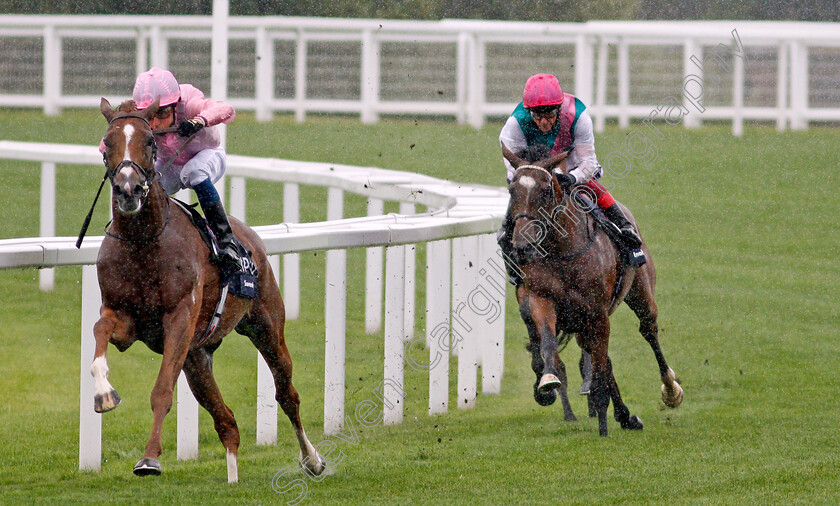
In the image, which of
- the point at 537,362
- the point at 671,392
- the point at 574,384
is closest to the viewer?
the point at 537,362

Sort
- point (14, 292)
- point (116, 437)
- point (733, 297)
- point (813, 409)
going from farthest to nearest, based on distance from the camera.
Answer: point (733, 297) < point (14, 292) < point (813, 409) < point (116, 437)

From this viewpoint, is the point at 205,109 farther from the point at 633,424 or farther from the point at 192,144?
the point at 633,424

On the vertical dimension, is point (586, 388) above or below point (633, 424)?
above

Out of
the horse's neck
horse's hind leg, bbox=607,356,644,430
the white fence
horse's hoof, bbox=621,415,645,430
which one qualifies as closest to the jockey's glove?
horse's hind leg, bbox=607,356,644,430

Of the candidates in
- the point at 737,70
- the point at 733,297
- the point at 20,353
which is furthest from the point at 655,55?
the point at 20,353

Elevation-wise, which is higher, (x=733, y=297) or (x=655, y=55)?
(x=655, y=55)

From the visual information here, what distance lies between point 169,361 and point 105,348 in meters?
0.28

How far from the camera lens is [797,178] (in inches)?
666

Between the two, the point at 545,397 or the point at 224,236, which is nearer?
the point at 224,236

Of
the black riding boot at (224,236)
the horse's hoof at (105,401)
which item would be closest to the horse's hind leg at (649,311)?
the black riding boot at (224,236)

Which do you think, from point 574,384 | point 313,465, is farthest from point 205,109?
point 574,384

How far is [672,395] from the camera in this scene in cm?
757

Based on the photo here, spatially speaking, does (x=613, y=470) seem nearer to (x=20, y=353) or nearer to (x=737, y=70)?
(x=20, y=353)

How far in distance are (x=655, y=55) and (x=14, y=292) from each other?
1137cm
